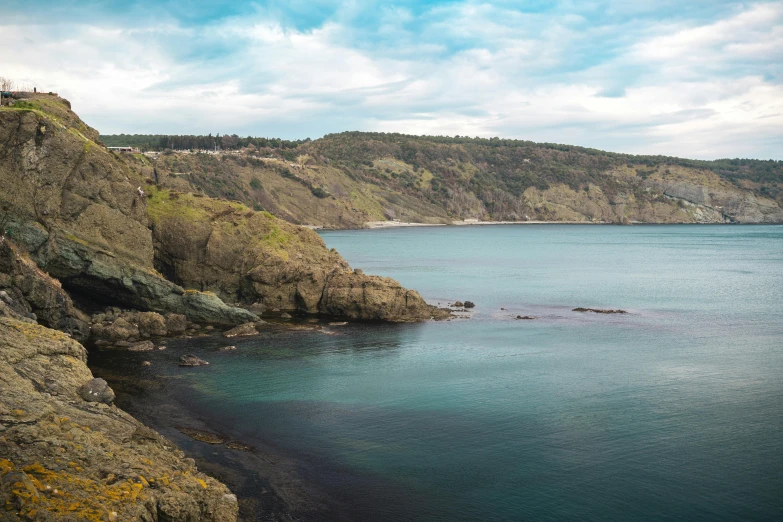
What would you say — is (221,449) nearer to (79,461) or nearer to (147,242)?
(79,461)

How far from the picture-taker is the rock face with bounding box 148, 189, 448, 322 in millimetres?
52438

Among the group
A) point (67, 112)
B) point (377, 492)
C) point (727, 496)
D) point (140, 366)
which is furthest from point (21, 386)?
point (67, 112)

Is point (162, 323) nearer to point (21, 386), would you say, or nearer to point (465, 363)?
point (465, 363)

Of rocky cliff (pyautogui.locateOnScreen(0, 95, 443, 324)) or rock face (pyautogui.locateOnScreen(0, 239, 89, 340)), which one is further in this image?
rocky cliff (pyautogui.locateOnScreen(0, 95, 443, 324))

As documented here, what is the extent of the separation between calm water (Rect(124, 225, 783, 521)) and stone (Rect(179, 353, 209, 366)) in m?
1.34

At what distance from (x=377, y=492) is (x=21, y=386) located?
456 inches

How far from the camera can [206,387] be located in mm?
32594

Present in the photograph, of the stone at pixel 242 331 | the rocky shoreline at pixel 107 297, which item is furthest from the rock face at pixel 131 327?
the stone at pixel 242 331

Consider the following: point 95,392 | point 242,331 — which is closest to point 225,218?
point 242,331

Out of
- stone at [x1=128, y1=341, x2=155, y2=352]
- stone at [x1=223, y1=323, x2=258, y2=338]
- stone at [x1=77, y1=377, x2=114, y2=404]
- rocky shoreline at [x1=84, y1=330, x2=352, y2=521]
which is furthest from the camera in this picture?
stone at [x1=223, y1=323, x2=258, y2=338]

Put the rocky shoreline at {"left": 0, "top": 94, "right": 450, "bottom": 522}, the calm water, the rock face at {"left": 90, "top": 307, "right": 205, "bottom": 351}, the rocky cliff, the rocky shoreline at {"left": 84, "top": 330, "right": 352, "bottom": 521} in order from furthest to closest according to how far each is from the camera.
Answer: the rocky cliff, the rock face at {"left": 90, "top": 307, "right": 205, "bottom": 351}, the calm water, the rocky shoreline at {"left": 84, "top": 330, "right": 352, "bottom": 521}, the rocky shoreline at {"left": 0, "top": 94, "right": 450, "bottom": 522}

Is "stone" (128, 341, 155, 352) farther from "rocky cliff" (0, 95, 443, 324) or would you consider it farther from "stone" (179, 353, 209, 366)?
"rocky cliff" (0, 95, 443, 324)

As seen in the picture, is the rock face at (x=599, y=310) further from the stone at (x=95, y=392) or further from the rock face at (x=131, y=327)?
the stone at (x=95, y=392)

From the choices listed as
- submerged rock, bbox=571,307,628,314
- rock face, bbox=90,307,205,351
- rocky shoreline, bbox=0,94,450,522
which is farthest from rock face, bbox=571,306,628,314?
rock face, bbox=90,307,205,351
